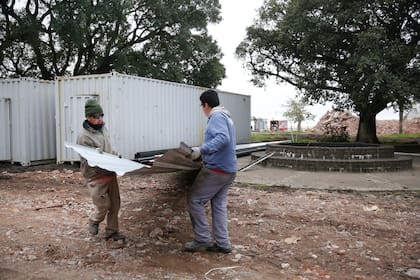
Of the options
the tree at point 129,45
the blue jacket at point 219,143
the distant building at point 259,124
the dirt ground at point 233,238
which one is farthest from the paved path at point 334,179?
the distant building at point 259,124

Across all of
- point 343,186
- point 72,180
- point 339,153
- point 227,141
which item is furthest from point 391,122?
point 227,141

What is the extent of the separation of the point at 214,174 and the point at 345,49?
1502cm

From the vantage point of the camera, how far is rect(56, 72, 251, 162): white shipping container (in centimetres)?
1028

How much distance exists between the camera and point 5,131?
447 inches

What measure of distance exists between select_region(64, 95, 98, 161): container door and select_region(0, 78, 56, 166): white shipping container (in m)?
1.14

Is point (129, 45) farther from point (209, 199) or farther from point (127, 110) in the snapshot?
point (209, 199)

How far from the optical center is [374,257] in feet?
13.5

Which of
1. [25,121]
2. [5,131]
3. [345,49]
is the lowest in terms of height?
[5,131]

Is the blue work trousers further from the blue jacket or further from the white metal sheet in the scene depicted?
the white metal sheet

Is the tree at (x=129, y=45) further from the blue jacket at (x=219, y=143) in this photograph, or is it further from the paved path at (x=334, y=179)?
the blue jacket at (x=219, y=143)

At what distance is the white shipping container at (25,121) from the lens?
1110cm

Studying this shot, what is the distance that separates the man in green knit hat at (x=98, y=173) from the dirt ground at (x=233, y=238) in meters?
0.42

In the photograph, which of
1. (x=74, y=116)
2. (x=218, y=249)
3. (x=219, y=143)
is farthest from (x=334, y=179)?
(x=74, y=116)

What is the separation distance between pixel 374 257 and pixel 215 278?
1.78 meters
